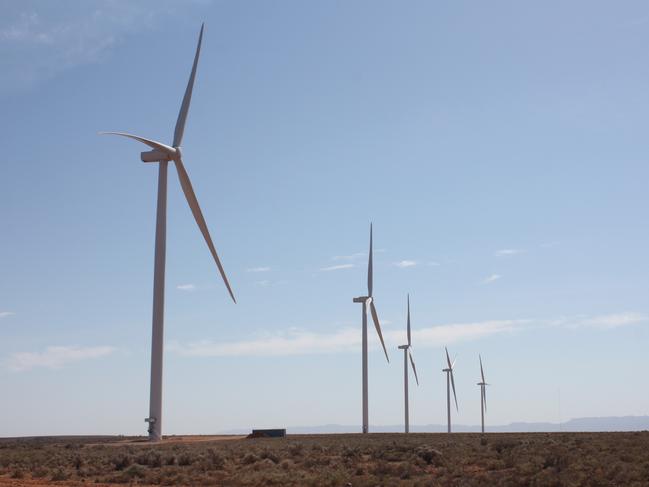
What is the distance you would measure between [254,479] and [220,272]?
27.5 metres

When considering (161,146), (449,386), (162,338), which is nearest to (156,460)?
(162,338)

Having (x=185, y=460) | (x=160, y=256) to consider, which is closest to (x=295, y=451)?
(x=185, y=460)

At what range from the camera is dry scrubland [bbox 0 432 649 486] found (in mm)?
32906

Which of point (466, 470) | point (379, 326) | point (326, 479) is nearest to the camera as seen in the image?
point (326, 479)

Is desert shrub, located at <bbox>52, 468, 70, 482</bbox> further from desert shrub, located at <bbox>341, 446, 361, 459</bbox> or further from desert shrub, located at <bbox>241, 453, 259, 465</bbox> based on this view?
desert shrub, located at <bbox>341, 446, 361, 459</bbox>

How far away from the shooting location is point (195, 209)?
62.9 m

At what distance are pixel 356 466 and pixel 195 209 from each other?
30.2 m

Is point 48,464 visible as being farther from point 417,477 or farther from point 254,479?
point 417,477

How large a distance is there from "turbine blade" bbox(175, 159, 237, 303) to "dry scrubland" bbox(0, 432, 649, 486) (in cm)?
1573

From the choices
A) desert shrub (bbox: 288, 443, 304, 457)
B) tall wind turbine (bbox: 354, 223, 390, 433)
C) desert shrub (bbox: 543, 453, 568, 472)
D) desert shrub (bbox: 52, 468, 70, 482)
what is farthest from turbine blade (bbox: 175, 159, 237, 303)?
tall wind turbine (bbox: 354, 223, 390, 433)

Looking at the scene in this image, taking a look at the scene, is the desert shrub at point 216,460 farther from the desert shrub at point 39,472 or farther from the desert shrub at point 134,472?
the desert shrub at point 39,472

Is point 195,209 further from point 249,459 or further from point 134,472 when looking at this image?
point 134,472

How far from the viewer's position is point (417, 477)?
34.4m

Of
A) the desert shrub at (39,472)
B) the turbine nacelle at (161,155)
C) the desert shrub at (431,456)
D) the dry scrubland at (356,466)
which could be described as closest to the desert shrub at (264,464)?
the dry scrubland at (356,466)
